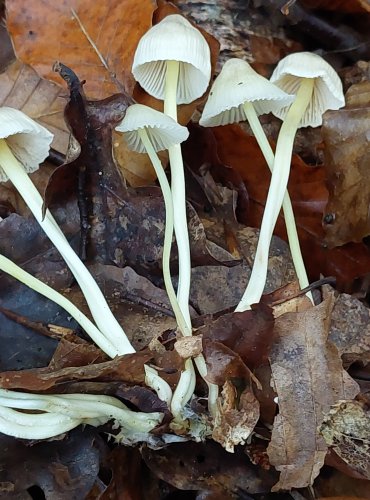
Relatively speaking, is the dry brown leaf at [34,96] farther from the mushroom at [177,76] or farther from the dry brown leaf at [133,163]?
the mushroom at [177,76]

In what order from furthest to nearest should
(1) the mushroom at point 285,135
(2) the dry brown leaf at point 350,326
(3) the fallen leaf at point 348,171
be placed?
(3) the fallen leaf at point 348,171
(2) the dry brown leaf at point 350,326
(1) the mushroom at point 285,135

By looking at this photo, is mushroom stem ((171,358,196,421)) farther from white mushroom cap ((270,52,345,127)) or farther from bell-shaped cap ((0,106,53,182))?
white mushroom cap ((270,52,345,127))

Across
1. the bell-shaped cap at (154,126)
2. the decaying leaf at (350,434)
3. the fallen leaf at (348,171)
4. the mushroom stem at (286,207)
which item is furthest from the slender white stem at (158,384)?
the fallen leaf at (348,171)

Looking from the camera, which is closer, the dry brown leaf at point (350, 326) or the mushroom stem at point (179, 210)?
the mushroom stem at point (179, 210)

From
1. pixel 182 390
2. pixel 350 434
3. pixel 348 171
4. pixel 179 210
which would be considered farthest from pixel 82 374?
pixel 348 171

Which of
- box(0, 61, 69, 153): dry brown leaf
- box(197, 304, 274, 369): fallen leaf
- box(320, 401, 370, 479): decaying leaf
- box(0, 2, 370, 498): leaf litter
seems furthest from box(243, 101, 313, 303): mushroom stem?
box(0, 61, 69, 153): dry brown leaf

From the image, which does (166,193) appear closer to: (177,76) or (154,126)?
(154,126)

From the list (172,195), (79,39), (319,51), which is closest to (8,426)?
(172,195)
